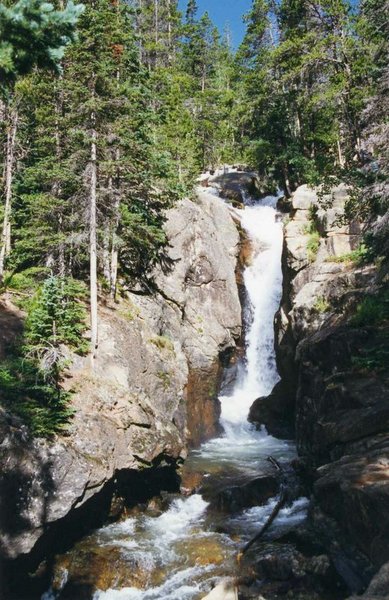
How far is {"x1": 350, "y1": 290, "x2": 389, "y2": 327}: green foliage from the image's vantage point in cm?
1577

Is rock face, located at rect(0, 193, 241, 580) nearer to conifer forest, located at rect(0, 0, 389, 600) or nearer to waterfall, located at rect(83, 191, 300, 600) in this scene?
conifer forest, located at rect(0, 0, 389, 600)

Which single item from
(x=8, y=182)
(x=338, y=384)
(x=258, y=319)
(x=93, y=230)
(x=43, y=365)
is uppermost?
(x=8, y=182)

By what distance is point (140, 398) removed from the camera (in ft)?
54.5

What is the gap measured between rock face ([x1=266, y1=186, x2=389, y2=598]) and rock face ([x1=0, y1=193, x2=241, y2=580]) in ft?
12.6

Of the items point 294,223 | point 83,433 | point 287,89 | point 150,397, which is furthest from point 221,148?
point 83,433

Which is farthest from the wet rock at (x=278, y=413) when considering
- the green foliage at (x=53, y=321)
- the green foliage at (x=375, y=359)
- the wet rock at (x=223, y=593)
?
the wet rock at (x=223, y=593)

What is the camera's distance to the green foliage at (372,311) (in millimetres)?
15773

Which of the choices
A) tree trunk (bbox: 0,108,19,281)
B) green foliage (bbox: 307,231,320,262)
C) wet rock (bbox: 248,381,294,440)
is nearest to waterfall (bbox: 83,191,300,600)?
wet rock (bbox: 248,381,294,440)

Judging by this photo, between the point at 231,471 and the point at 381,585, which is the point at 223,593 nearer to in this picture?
the point at 381,585

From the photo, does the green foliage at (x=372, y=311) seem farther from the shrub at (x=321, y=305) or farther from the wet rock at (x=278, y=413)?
the wet rock at (x=278, y=413)

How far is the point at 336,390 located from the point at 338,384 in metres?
0.26

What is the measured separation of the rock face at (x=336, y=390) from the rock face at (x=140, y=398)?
3.84m

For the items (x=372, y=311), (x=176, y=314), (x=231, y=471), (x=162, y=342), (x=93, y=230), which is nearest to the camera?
(x=372, y=311)

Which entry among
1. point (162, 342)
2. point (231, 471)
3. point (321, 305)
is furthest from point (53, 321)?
point (321, 305)
